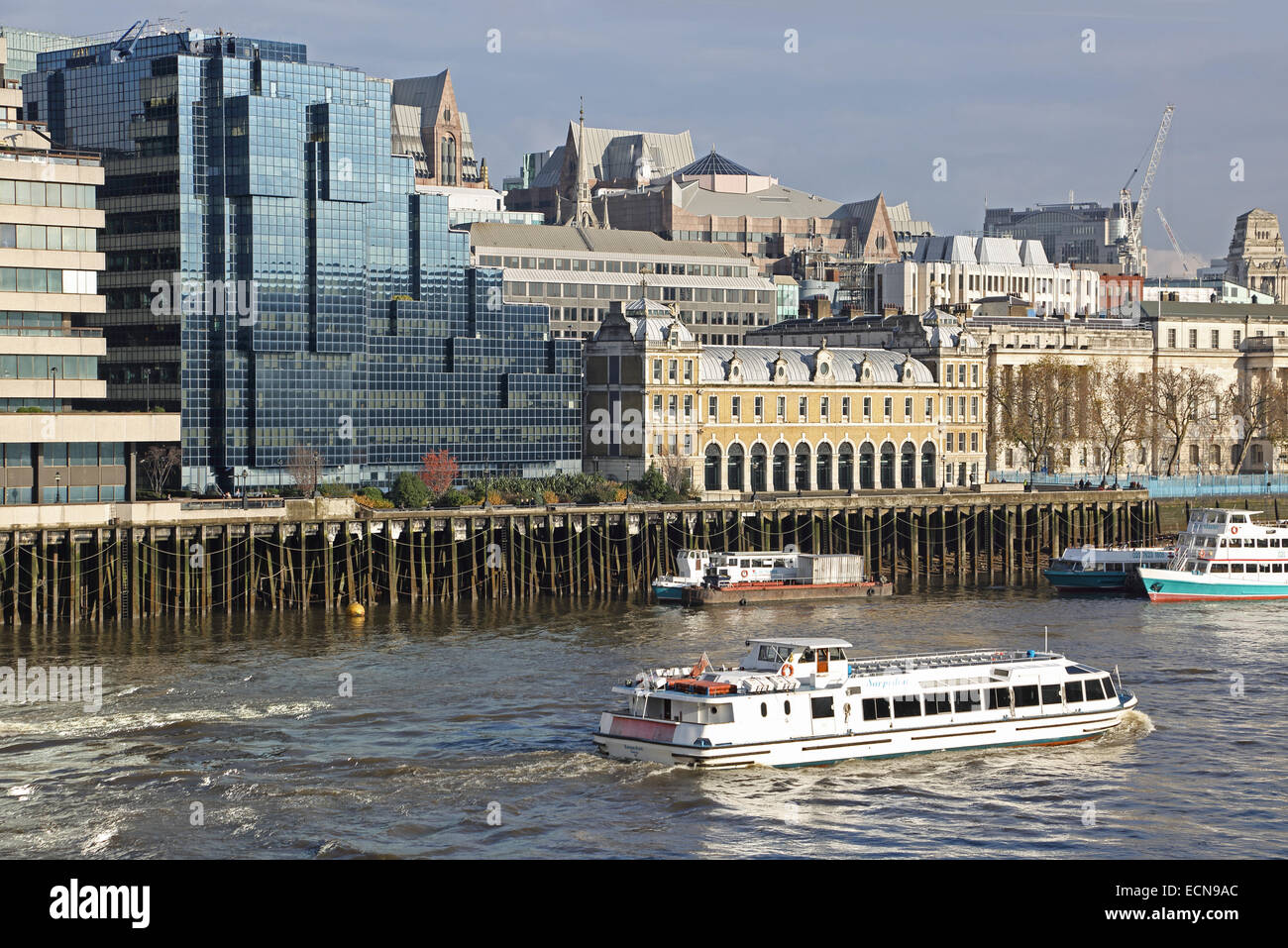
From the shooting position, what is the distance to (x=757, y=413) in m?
150

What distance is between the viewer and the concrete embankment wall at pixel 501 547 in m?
97.6

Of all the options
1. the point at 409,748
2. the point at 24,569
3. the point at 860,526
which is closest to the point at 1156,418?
the point at 860,526

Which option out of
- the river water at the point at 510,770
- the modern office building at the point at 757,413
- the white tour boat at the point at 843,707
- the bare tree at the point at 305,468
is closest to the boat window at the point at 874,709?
the white tour boat at the point at 843,707

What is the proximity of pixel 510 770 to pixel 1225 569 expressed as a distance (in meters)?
72.5

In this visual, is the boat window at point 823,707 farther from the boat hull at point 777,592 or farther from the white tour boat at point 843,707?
the boat hull at point 777,592

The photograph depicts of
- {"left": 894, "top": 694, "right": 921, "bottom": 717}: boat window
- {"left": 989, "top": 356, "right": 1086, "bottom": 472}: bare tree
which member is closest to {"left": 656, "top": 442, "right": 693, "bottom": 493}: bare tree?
{"left": 989, "top": 356, "right": 1086, "bottom": 472}: bare tree

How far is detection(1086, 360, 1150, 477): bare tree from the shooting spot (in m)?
173

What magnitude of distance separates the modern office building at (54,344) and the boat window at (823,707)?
52991 millimetres

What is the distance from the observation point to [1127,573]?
119m

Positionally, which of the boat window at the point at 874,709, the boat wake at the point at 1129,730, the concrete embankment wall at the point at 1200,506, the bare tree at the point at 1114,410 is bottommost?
the boat wake at the point at 1129,730
